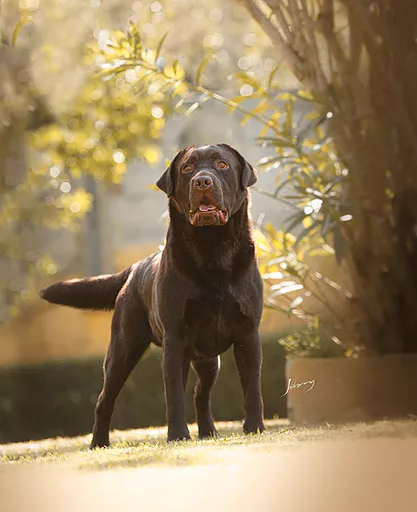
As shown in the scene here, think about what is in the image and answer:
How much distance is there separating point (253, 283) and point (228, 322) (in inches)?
4.7

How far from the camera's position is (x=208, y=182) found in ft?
6.28

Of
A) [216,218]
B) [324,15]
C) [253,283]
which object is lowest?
[253,283]

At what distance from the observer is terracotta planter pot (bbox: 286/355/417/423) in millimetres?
1980

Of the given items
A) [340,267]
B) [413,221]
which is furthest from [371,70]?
[340,267]

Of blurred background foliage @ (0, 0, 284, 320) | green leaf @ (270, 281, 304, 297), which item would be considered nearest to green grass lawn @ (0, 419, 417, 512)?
green leaf @ (270, 281, 304, 297)

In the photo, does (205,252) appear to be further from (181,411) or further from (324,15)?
(324,15)

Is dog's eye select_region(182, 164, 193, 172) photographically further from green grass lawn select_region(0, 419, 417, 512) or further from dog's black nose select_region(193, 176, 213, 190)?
green grass lawn select_region(0, 419, 417, 512)

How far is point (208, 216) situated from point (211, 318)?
26 centimetres

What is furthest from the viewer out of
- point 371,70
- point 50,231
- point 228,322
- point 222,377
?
point 50,231

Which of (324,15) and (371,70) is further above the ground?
(324,15)

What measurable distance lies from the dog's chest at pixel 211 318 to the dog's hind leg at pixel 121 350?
12.5 inches

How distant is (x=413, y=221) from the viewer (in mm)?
1900

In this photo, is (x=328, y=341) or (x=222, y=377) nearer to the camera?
(x=328, y=341)

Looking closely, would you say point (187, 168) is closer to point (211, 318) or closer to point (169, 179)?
point (169, 179)
